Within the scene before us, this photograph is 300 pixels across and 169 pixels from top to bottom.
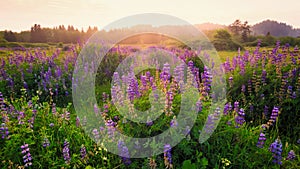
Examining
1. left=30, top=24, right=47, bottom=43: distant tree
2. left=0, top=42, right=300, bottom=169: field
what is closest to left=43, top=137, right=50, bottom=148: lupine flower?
left=0, top=42, right=300, bottom=169: field

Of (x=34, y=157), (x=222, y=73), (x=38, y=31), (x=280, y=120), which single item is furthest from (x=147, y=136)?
(x=38, y=31)

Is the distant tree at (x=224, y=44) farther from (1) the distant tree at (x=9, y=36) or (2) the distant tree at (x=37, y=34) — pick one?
(2) the distant tree at (x=37, y=34)

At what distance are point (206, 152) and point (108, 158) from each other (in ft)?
3.88

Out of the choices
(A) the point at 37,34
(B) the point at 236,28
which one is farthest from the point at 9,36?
(B) the point at 236,28

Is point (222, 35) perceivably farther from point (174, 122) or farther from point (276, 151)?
point (174, 122)

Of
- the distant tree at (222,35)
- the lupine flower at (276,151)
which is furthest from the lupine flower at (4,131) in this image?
the distant tree at (222,35)

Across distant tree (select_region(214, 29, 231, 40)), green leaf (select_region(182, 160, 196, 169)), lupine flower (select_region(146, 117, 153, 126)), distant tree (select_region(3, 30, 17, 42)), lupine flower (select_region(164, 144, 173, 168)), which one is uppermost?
distant tree (select_region(3, 30, 17, 42))

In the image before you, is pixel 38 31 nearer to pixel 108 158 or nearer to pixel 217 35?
pixel 217 35

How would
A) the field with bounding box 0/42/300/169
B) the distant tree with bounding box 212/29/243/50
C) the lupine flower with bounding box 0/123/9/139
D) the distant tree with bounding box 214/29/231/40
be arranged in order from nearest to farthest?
the field with bounding box 0/42/300/169
the lupine flower with bounding box 0/123/9/139
the distant tree with bounding box 212/29/243/50
the distant tree with bounding box 214/29/231/40

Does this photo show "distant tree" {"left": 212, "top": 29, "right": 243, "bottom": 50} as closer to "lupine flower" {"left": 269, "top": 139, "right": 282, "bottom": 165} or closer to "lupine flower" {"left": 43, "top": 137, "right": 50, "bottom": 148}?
"lupine flower" {"left": 269, "top": 139, "right": 282, "bottom": 165}

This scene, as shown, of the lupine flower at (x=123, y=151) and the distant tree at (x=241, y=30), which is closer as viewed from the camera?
the lupine flower at (x=123, y=151)

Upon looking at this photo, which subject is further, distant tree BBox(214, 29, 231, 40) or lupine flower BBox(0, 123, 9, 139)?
distant tree BBox(214, 29, 231, 40)

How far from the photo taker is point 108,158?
3.21 meters

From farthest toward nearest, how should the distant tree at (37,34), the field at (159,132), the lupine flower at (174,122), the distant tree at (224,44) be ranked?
the distant tree at (37,34) → the distant tree at (224,44) → the field at (159,132) → the lupine flower at (174,122)
